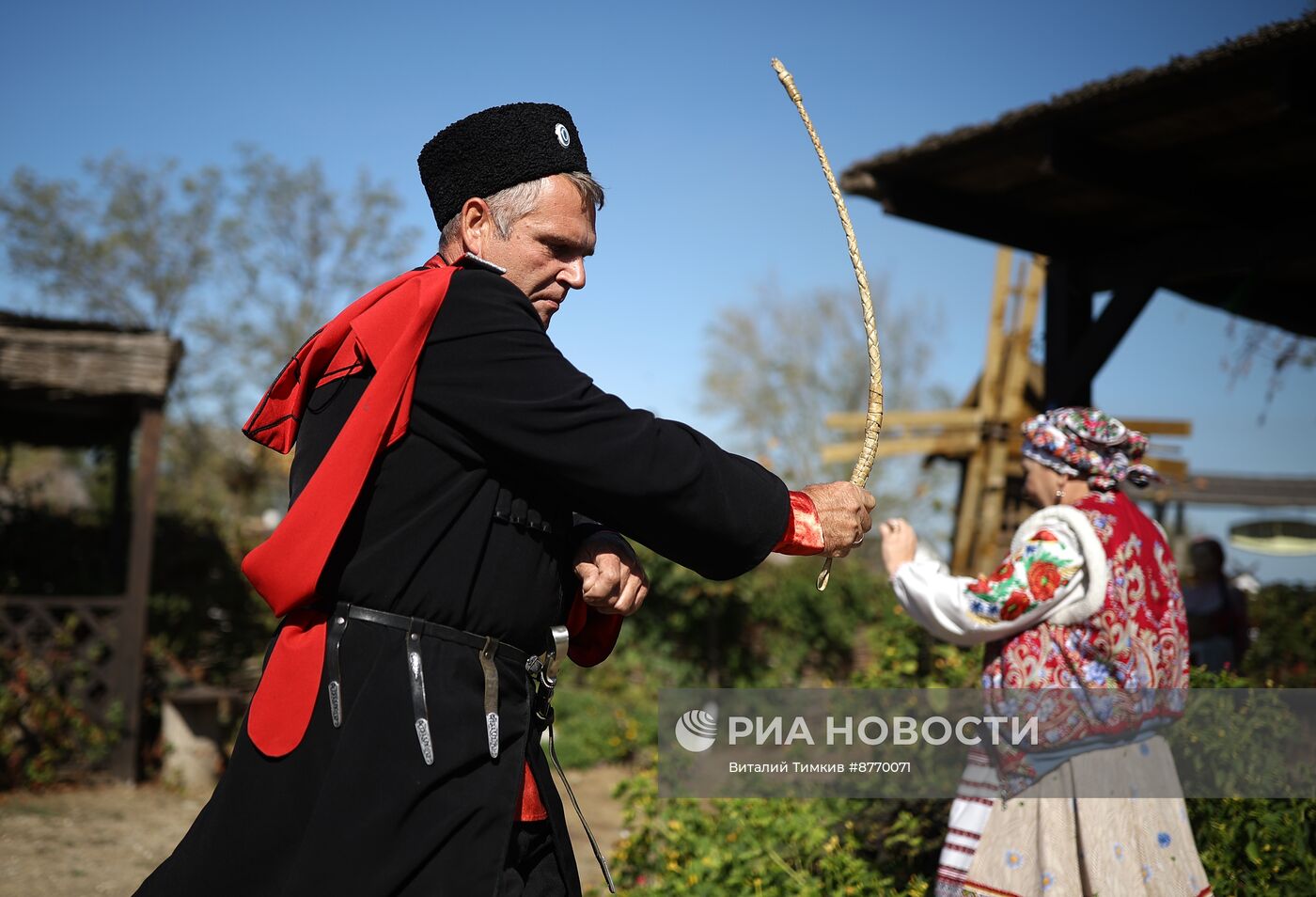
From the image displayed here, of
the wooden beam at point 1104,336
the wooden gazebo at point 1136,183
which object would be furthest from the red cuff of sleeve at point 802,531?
the wooden beam at point 1104,336

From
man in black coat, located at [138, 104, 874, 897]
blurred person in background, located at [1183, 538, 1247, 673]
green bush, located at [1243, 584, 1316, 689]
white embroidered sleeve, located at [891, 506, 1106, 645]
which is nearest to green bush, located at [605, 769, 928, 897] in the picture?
white embroidered sleeve, located at [891, 506, 1106, 645]

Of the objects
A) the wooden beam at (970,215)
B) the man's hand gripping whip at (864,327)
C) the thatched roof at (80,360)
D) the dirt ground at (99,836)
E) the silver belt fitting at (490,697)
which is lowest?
the dirt ground at (99,836)

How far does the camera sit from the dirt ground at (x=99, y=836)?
5.44 meters

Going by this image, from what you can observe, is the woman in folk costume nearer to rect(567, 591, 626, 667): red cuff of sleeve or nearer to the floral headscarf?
the floral headscarf

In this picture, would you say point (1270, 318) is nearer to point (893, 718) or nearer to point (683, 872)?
point (893, 718)

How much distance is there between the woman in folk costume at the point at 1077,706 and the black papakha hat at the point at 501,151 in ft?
5.99

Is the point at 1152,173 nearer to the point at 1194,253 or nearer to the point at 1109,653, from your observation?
the point at 1194,253

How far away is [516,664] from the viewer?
68.5 inches

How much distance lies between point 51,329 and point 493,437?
7.34 meters

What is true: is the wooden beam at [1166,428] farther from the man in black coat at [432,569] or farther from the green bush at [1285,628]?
the man in black coat at [432,569]

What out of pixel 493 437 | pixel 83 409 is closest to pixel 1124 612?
pixel 493 437

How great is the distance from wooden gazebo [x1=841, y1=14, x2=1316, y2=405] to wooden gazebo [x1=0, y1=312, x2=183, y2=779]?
4794mm

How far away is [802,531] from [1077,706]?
162cm

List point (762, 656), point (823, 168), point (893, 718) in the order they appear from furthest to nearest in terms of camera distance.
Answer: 1. point (762, 656)
2. point (893, 718)
3. point (823, 168)
